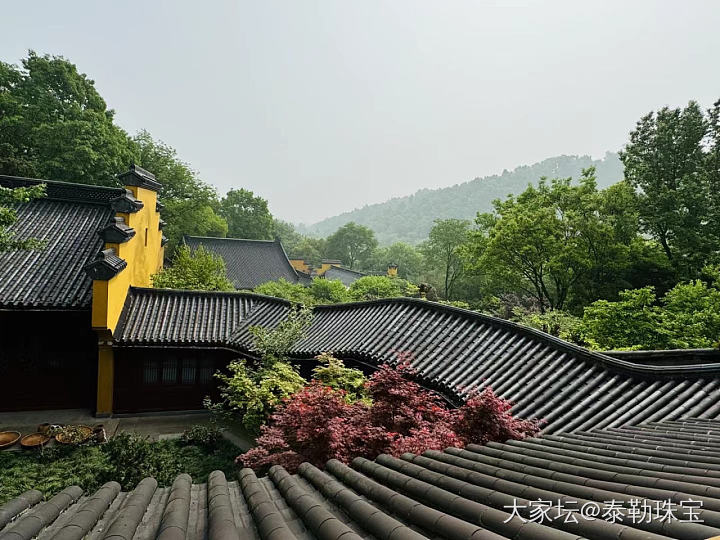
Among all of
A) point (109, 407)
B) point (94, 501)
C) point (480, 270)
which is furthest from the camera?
point (480, 270)

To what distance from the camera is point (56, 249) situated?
40.2 ft

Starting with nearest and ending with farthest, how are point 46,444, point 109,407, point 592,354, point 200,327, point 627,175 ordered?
point 592,354 < point 46,444 < point 109,407 < point 200,327 < point 627,175

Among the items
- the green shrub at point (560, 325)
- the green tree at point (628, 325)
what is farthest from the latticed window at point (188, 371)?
the green tree at point (628, 325)

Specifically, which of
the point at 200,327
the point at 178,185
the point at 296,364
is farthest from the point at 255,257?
the point at 296,364

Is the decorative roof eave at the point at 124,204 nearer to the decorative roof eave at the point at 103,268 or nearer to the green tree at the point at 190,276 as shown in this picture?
the decorative roof eave at the point at 103,268

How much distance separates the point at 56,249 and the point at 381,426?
1171 cm

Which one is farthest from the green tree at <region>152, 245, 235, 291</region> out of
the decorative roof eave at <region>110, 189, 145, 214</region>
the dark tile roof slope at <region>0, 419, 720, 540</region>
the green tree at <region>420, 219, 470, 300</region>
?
the green tree at <region>420, 219, 470, 300</region>

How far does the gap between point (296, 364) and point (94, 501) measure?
8342 millimetres

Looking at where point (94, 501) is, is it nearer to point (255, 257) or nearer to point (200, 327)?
point (200, 327)

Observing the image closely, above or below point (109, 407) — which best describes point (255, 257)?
above

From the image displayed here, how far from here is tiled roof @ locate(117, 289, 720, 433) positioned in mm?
5828

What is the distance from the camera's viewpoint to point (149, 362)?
39.9ft

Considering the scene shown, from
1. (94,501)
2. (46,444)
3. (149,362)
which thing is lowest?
(46,444)

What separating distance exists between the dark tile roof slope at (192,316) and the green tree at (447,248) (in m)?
28.5
